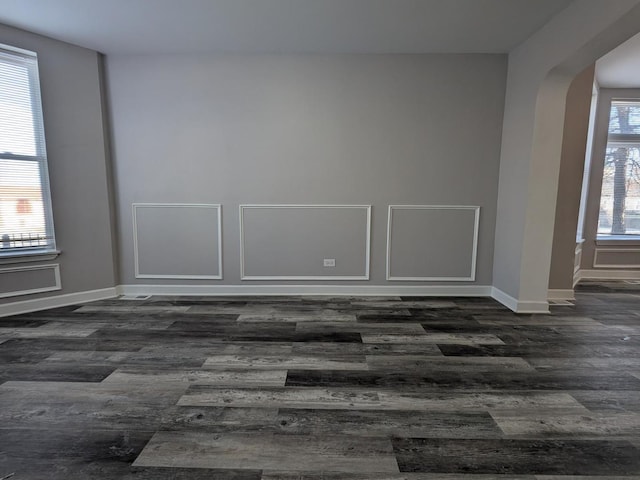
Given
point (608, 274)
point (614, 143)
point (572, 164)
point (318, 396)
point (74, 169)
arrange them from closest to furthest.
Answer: point (318, 396)
point (74, 169)
point (572, 164)
point (614, 143)
point (608, 274)

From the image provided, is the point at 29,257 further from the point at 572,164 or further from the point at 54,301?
the point at 572,164

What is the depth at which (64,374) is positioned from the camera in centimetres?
212

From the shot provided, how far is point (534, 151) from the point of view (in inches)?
122

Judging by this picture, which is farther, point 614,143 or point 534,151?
point 614,143

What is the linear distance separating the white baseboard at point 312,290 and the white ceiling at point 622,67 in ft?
9.61

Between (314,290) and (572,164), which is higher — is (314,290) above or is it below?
below

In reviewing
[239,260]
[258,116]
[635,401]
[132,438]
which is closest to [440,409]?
[635,401]

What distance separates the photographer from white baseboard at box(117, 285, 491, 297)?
3.82 m

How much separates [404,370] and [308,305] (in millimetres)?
1490

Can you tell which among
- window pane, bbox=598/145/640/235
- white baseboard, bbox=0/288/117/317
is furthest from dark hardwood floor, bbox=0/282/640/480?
window pane, bbox=598/145/640/235

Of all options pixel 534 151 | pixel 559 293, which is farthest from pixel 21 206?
pixel 559 293

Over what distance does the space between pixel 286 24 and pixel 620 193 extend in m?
5.35

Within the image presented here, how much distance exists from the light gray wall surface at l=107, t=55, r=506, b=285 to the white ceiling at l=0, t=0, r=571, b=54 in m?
0.19

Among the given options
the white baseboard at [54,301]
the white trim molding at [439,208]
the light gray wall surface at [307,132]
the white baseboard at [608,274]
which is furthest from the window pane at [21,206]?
the white baseboard at [608,274]
